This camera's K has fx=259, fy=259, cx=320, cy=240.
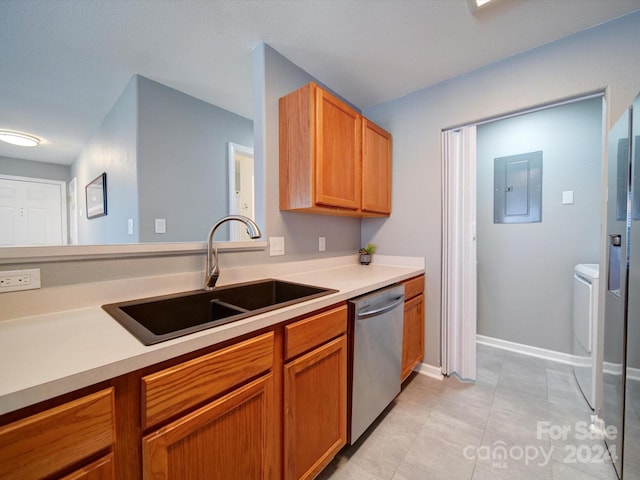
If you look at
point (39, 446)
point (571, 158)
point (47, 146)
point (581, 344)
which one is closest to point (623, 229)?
point (581, 344)

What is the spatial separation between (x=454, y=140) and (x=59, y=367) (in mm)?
2426

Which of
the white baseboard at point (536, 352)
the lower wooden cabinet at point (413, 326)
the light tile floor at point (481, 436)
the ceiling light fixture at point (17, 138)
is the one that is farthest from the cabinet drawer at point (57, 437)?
the ceiling light fixture at point (17, 138)

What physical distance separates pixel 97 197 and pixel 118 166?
2.67ft

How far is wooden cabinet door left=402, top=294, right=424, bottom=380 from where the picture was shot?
185 cm

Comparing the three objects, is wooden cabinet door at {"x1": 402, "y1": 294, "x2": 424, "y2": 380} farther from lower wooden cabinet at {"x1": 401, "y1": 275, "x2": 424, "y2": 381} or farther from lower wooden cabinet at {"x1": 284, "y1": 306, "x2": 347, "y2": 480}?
lower wooden cabinet at {"x1": 284, "y1": 306, "x2": 347, "y2": 480}

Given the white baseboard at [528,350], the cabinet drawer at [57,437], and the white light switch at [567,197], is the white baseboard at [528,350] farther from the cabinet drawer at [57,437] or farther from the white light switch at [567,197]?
the cabinet drawer at [57,437]

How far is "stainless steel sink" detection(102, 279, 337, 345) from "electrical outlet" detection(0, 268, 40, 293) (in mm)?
224

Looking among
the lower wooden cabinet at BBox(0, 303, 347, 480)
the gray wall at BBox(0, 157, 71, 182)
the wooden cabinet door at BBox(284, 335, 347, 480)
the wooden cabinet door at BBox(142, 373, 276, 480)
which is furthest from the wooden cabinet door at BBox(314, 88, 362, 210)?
the gray wall at BBox(0, 157, 71, 182)

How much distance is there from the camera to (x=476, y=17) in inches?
56.7

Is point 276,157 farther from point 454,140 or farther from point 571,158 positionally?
point 571,158

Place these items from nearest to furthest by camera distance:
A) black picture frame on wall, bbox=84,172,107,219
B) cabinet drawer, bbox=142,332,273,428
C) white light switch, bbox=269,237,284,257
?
cabinet drawer, bbox=142,332,273,428, white light switch, bbox=269,237,284,257, black picture frame on wall, bbox=84,172,107,219

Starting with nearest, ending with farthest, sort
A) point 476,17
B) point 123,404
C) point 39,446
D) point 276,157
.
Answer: point 39,446 → point 123,404 → point 476,17 → point 276,157

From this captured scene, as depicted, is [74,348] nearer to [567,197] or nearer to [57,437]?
[57,437]

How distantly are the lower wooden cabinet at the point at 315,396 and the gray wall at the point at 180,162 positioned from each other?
1612mm
